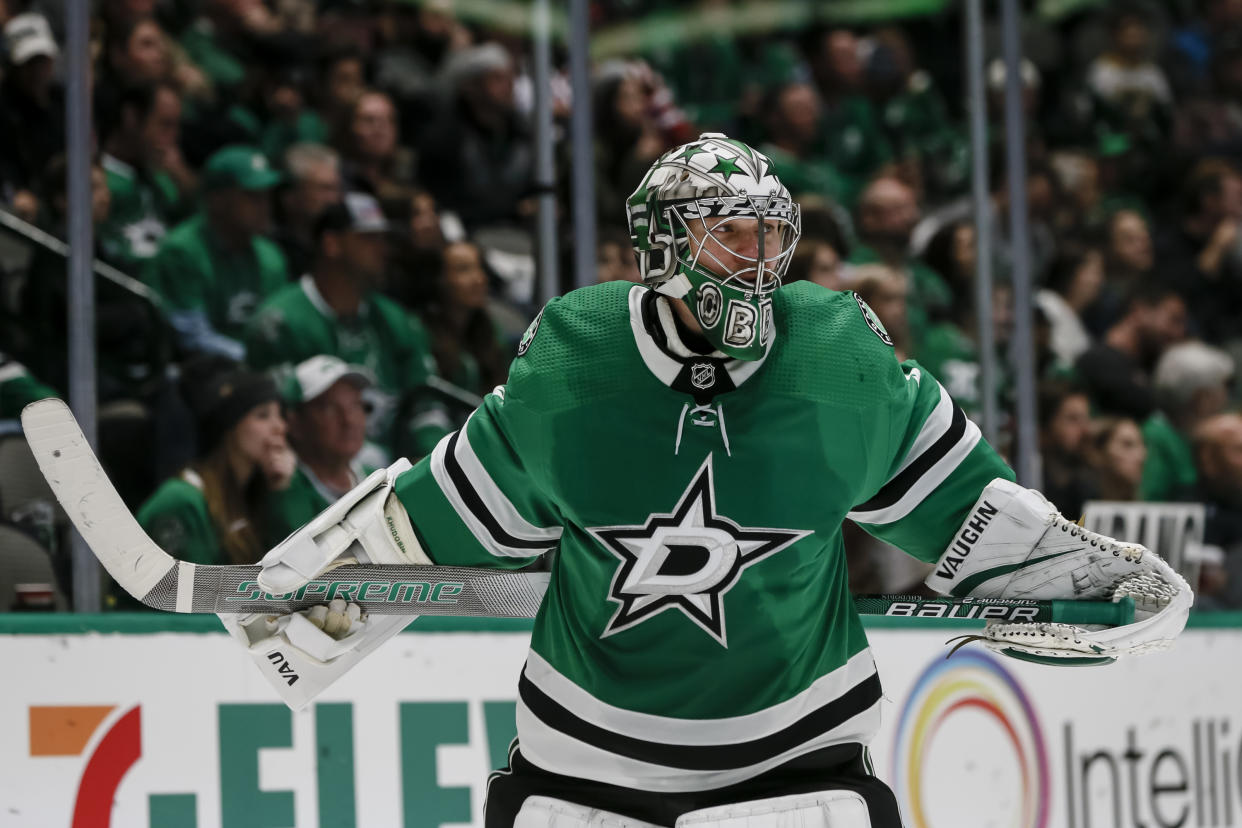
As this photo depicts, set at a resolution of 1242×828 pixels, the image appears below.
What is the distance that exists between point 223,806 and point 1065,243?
346cm

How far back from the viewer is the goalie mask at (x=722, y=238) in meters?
1.79

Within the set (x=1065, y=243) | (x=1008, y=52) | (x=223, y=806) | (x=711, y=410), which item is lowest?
(x=223, y=806)

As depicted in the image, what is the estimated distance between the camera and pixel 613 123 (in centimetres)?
455

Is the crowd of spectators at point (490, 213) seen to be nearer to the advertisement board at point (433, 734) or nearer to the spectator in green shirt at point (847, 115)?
the spectator in green shirt at point (847, 115)

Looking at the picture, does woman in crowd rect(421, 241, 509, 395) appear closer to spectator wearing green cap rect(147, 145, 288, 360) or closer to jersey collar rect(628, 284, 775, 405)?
spectator wearing green cap rect(147, 145, 288, 360)

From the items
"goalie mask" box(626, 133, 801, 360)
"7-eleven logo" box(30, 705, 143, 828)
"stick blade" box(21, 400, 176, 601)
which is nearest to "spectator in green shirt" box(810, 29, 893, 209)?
"7-eleven logo" box(30, 705, 143, 828)

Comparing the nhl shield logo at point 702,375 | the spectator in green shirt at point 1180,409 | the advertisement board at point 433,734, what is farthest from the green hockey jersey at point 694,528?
the spectator in green shirt at point 1180,409

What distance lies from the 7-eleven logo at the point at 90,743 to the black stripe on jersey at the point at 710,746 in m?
1.13

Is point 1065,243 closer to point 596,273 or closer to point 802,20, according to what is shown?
point 802,20

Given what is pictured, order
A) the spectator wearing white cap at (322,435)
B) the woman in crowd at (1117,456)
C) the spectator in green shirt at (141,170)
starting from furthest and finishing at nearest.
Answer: the woman in crowd at (1117,456) → the spectator in green shirt at (141,170) → the spectator wearing white cap at (322,435)

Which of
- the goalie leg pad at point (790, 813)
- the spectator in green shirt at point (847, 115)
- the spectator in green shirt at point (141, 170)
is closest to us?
the goalie leg pad at point (790, 813)

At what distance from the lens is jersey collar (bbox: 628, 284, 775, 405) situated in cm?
180

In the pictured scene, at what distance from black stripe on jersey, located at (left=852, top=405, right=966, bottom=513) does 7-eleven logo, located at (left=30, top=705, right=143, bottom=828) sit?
144cm

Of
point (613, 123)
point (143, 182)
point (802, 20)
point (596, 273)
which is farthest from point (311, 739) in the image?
point (802, 20)
